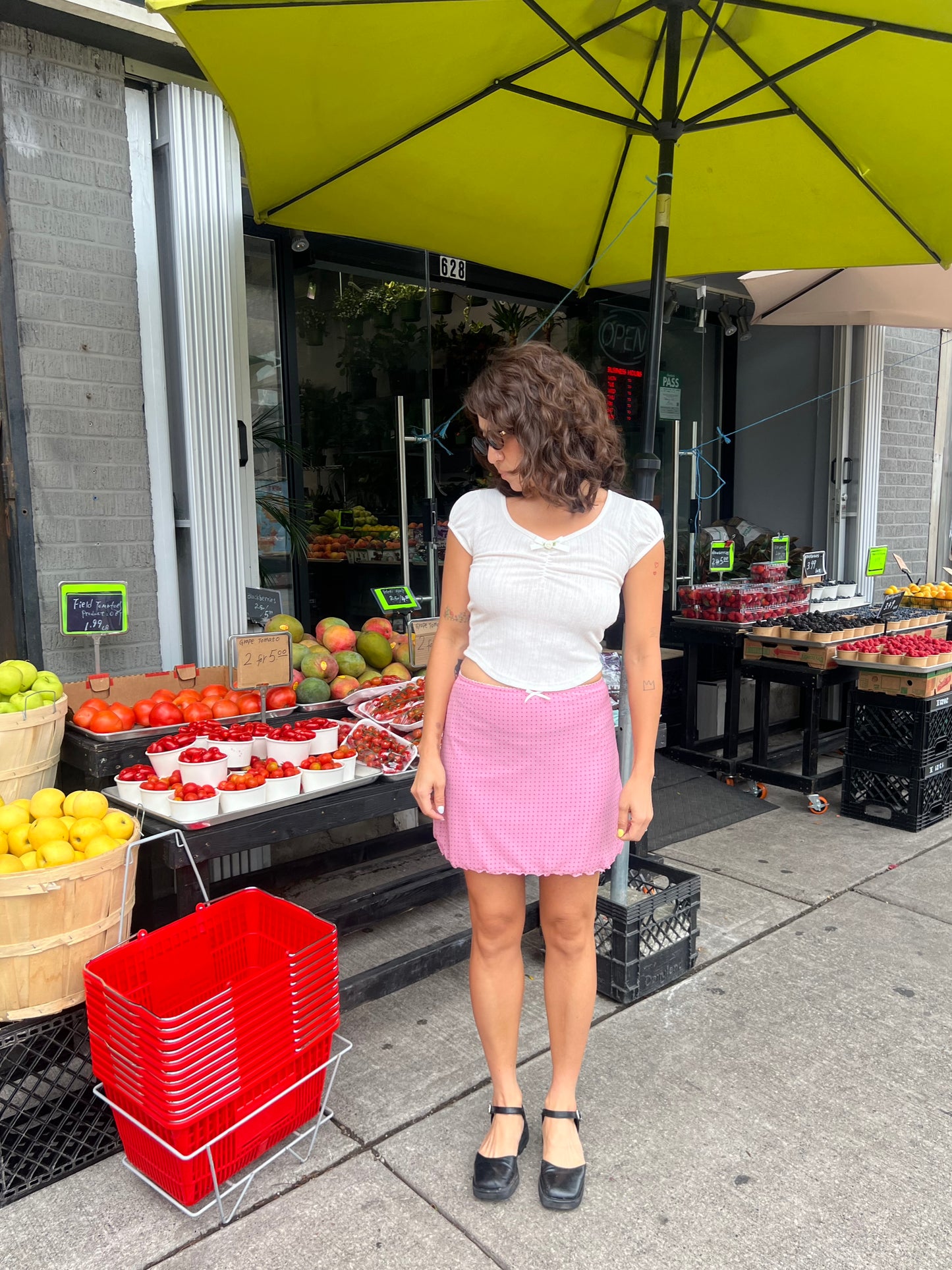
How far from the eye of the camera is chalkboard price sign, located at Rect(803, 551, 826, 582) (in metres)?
6.47

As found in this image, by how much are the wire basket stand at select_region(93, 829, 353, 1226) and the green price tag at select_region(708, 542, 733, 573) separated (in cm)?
440

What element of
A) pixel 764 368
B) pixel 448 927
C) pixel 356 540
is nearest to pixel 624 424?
pixel 764 368

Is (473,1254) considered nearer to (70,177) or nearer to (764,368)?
(70,177)

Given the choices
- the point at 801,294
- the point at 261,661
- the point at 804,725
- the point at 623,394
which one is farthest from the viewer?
the point at 623,394

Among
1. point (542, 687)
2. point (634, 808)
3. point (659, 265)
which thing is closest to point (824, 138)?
point (659, 265)

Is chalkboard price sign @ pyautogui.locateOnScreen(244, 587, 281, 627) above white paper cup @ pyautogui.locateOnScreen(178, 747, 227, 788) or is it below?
above

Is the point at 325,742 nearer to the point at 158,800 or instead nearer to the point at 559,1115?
the point at 158,800

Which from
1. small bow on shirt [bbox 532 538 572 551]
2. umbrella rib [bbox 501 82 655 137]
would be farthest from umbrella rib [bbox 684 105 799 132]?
small bow on shirt [bbox 532 538 572 551]

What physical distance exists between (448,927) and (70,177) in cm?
334

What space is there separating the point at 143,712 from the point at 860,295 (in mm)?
5410

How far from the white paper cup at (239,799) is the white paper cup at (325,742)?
324mm

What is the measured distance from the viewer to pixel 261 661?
11.3ft

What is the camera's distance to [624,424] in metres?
7.51

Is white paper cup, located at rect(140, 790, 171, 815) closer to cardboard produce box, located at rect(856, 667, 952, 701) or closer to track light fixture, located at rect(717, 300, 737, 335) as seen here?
cardboard produce box, located at rect(856, 667, 952, 701)
